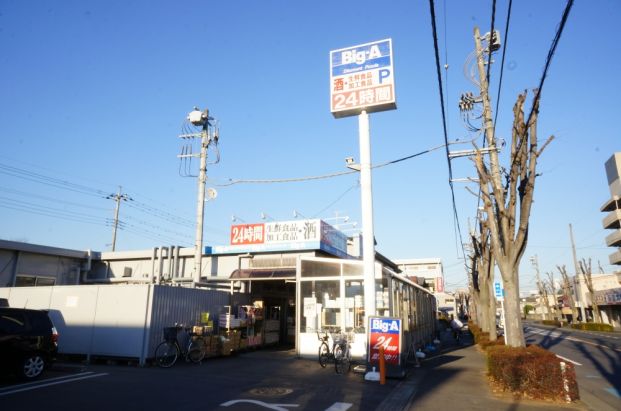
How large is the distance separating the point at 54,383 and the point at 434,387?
30.8ft

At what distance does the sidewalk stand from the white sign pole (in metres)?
2.47

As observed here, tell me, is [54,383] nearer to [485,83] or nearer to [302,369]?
[302,369]

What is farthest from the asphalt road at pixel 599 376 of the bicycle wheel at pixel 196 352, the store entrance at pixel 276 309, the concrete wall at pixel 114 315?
the store entrance at pixel 276 309

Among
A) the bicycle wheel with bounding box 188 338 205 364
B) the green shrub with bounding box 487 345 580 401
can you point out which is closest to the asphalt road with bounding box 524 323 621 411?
the green shrub with bounding box 487 345 580 401

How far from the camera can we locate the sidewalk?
8.32m

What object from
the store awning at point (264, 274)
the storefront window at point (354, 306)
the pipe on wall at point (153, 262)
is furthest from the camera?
the pipe on wall at point (153, 262)

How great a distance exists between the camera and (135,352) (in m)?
13.5

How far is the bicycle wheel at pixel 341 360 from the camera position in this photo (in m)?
12.8

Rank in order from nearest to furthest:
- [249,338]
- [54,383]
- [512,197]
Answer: [54,383] < [512,197] < [249,338]

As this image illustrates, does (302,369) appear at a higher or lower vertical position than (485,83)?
lower

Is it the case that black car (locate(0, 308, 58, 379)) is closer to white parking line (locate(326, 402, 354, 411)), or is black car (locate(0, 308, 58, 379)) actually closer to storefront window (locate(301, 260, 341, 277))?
white parking line (locate(326, 402, 354, 411))

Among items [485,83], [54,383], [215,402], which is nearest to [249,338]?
[54,383]

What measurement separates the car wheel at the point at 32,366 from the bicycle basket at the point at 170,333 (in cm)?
374

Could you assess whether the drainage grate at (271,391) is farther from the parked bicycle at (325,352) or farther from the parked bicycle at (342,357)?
the parked bicycle at (325,352)
